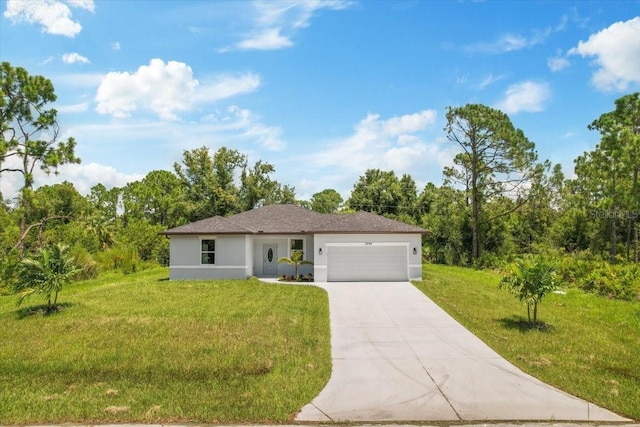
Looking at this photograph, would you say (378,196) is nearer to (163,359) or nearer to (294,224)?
(294,224)

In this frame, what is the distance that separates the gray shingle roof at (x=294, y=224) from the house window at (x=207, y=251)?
32.9 inches

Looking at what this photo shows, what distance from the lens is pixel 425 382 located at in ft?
29.7

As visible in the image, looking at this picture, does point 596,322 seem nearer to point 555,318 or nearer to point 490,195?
point 555,318

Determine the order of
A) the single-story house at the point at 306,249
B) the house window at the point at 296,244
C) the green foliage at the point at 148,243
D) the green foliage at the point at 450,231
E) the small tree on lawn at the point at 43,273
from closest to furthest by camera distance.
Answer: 1. the small tree on lawn at the point at 43,273
2. the single-story house at the point at 306,249
3. the house window at the point at 296,244
4. the green foliage at the point at 148,243
5. the green foliage at the point at 450,231

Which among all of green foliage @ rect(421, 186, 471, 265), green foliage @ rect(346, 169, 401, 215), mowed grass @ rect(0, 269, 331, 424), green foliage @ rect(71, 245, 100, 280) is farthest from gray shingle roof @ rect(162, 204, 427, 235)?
green foliage @ rect(346, 169, 401, 215)

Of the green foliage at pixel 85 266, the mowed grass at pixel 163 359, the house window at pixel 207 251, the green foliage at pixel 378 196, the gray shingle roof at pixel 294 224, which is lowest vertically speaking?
the mowed grass at pixel 163 359

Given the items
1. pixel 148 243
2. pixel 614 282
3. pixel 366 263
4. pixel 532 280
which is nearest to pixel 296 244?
pixel 366 263

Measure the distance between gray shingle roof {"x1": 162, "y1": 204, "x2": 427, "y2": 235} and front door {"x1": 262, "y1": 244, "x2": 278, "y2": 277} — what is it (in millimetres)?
1220

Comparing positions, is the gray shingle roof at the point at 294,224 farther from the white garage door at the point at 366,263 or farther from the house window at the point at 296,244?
the white garage door at the point at 366,263

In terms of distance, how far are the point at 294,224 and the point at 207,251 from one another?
5284 mm

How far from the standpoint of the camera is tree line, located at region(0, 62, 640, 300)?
2950 cm

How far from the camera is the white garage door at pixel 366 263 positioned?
23.6 m

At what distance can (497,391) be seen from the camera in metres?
8.57

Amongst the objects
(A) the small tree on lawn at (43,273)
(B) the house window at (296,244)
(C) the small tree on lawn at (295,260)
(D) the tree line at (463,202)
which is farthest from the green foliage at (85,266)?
(A) the small tree on lawn at (43,273)
